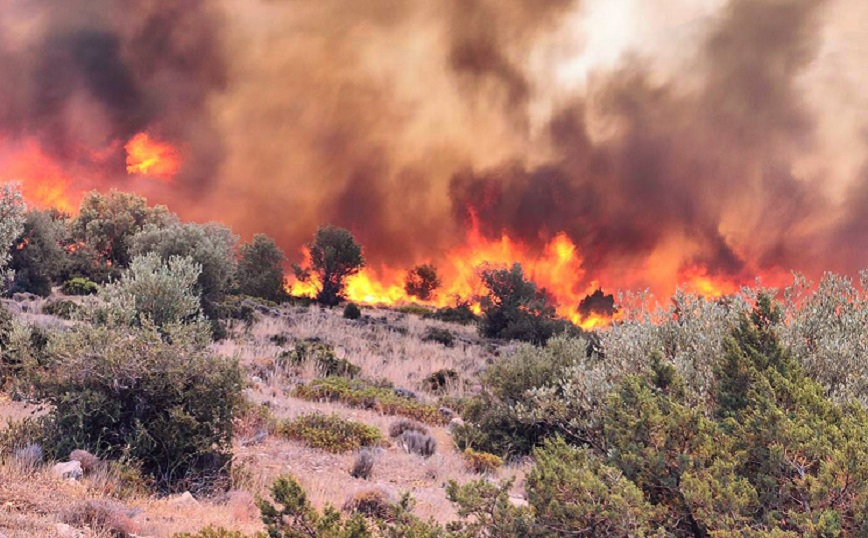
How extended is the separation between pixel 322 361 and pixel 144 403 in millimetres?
10807

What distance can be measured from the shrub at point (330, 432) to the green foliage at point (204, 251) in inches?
451

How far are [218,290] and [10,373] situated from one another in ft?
41.0

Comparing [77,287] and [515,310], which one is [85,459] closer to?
[77,287]

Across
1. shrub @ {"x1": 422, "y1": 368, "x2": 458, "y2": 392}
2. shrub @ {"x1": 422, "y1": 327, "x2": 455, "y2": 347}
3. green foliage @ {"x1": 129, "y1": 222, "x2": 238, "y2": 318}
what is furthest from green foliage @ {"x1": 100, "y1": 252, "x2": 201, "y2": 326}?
shrub @ {"x1": 422, "y1": 327, "x2": 455, "y2": 347}

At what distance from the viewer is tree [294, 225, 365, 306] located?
4312 centimetres

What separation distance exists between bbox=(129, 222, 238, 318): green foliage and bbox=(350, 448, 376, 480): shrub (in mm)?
13422

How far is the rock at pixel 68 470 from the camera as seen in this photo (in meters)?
6.72

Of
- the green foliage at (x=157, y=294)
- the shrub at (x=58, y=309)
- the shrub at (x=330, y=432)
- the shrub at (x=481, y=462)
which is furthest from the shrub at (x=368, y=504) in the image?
the shrub at (x=58, y=309)

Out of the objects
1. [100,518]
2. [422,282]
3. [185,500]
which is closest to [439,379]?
[185,500]

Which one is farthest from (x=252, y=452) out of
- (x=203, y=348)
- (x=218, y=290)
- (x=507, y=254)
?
(x=507, y=254)

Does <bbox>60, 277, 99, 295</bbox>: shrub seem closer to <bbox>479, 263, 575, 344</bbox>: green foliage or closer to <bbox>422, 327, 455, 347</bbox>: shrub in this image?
<bbox>422, 327, 455, 347</bbox>: shrub

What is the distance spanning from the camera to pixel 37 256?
2883 cm

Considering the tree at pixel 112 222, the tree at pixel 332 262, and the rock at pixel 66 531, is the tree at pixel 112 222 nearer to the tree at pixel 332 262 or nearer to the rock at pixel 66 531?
the tree at pixel 332 262

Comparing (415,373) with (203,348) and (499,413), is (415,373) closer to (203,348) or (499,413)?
(499,413)
